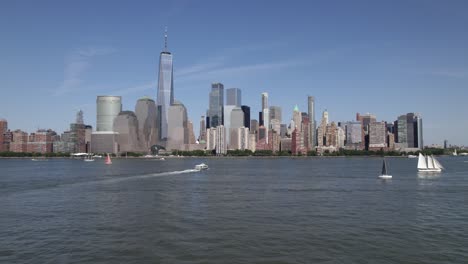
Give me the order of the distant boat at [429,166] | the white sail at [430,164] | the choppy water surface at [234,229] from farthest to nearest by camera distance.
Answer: the white sail at [430,164]
the distant boat at [429,166]
the choppy water surface at [234,229]

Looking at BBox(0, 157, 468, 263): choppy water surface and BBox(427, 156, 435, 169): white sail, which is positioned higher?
BBox(427, 156, 435, 169): white sail

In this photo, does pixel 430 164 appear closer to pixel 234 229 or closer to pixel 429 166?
pixel 429 166

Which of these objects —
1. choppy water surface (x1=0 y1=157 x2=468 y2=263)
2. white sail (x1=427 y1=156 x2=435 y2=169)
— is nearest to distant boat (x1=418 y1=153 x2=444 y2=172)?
white sail (x1=427 y1=156 x2=435 y2=169)

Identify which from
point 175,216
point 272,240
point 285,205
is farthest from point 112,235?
point 285,205

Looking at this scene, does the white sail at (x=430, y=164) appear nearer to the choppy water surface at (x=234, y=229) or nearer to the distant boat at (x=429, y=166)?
the distant boat at (x=429, y=166)

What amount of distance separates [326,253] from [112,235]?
781 inches

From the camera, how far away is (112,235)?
38.7 metres

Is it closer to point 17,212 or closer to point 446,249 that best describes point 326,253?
point 446,249

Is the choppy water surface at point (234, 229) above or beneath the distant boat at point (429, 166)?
beneath

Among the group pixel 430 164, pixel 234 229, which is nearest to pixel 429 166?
pixel 430 164

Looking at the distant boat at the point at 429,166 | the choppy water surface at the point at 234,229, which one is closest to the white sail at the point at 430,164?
the distant boat at the point at 429,166

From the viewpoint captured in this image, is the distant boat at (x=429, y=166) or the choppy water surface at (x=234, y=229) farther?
the distant boat at (x=429, y=166)

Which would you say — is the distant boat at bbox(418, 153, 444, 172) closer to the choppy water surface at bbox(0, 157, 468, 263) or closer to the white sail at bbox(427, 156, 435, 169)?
the white sail at bbox(427, 156, 435, 169)

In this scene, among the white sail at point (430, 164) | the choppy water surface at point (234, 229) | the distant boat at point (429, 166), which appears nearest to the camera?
the choppy water surface at point (234, 229)
